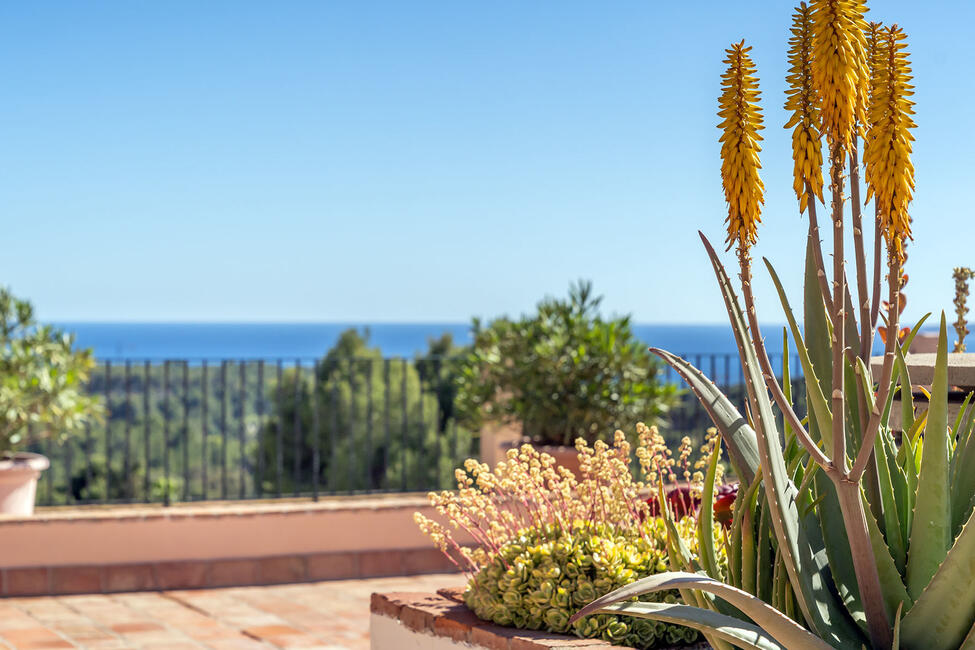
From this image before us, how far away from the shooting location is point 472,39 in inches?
997

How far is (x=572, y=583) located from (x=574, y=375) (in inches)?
128

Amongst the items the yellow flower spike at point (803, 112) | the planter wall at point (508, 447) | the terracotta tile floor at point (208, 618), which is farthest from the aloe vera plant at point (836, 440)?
the planter wall at point (508, 447)

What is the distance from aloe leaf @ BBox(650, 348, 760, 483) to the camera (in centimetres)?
212

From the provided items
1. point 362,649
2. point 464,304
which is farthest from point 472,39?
point 464,304

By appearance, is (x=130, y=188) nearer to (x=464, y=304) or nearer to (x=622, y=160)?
(x=622, y=160)

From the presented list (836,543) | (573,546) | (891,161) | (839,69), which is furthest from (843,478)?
(573,546)

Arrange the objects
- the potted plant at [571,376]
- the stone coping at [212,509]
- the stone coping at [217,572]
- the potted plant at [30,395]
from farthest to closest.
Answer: the potted plant at [571,376]
the potted plant at [30,395]
the stone coping at [212,509]
the stone coping at [217,572]

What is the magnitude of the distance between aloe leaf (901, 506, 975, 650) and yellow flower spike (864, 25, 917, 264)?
0.53 metres

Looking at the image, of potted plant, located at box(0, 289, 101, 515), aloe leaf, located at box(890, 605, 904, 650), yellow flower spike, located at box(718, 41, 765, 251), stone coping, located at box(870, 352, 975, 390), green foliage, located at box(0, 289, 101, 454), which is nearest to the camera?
yellow flower spike, located at box(718, 41, 765, 251)

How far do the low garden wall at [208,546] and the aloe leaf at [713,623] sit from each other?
420 cm

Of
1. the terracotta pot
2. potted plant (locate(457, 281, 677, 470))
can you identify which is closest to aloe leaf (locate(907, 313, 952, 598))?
potted plant (locate(457, 281, 677, 470))

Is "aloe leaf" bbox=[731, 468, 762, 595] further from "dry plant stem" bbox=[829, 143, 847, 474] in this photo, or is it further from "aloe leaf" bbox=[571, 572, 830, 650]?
"dry plant stem" bbox=[829, 143, 847, 474]

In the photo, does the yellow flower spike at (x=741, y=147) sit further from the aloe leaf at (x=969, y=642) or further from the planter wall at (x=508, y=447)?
the planter wall at (x=508, y=447)

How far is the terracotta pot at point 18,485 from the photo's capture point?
5.72 m
